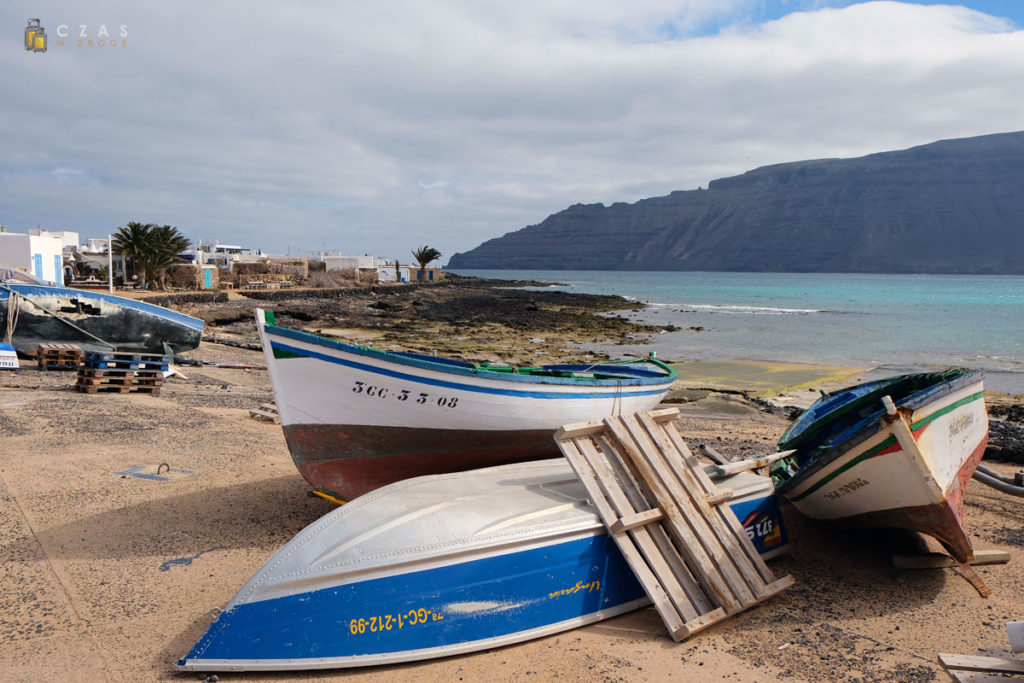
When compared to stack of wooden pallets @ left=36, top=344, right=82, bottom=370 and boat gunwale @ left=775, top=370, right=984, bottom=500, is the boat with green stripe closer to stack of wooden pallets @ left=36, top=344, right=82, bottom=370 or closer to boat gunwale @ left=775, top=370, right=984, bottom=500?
boat gunwale @ left=775, top=370, right=984, bottom=500

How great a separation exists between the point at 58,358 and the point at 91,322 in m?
2.05

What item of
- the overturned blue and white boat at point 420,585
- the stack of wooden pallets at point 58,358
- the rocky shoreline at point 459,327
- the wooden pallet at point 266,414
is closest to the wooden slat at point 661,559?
the overturned blue and white boat at point 420,585

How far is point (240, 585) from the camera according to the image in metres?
5.85

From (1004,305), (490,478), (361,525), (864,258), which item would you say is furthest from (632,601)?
(864,258)

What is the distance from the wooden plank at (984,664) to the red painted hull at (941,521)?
6.41 feet

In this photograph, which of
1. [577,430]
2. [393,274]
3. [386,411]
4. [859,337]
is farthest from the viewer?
[393,274]

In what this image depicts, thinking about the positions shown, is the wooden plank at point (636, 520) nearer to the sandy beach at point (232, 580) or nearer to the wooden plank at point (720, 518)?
the wooden plank at point (720, 518)

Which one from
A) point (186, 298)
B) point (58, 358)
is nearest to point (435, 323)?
point (186, 298)

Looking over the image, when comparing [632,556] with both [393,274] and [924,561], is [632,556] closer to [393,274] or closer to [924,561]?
[924,561]

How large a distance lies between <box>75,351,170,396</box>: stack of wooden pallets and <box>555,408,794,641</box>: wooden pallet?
10.7 m

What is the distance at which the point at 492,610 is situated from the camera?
198 inches

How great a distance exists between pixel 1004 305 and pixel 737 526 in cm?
7706

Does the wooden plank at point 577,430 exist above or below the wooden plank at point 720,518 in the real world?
above

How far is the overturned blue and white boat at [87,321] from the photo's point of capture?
54.0ft
